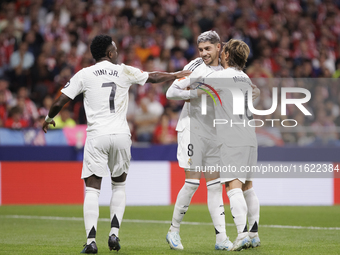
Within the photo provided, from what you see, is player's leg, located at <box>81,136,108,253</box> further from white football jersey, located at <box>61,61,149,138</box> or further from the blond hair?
the blond hair

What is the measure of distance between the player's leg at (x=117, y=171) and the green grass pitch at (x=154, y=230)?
0.29 m

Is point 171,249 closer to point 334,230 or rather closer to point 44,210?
point 334,230

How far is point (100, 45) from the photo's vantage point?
5703 mm

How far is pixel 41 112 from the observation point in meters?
12.6

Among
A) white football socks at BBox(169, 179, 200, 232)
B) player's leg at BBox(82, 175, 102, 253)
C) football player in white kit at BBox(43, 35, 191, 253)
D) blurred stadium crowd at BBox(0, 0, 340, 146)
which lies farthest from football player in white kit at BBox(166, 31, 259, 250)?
blurred stadium crowd at BBox(0, 0, 340, 146)

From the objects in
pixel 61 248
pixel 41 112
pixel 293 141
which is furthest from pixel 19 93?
pixel 61 248

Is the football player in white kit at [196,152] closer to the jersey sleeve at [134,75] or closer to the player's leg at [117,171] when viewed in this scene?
the jersey sleeve at [134,75]

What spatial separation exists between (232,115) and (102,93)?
139 centimetres

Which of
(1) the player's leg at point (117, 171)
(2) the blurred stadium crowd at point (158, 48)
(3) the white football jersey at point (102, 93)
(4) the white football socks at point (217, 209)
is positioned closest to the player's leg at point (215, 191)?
(4) the white football socks at point (217, 209)

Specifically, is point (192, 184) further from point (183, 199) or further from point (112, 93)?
point (112, 93)

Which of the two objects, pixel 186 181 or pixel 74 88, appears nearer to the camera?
pixel 74 88

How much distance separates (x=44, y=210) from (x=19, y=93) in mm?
3190

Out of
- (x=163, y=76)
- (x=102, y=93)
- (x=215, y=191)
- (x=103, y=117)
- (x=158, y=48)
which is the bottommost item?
(x=215, y=191)

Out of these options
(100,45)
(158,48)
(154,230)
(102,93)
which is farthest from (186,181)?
(158,48)
